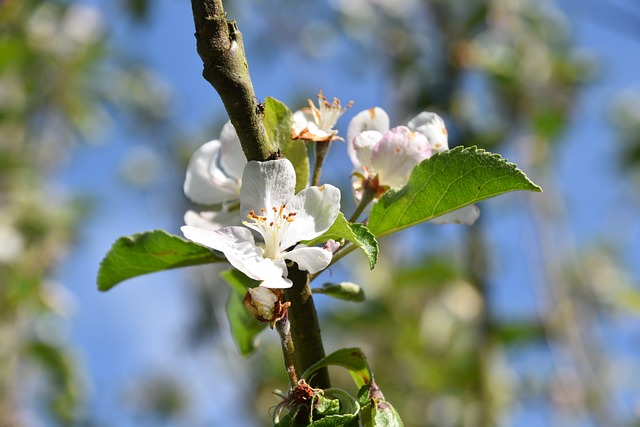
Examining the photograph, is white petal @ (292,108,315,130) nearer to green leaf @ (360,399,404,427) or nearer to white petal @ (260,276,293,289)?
white petal @ (260,276,293,289)

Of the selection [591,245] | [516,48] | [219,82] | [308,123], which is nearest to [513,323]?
[516,48]

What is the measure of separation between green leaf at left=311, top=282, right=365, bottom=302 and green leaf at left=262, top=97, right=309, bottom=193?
12cm

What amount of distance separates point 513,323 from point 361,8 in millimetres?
2420

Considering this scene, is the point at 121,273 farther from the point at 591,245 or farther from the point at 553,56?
the point at 591,245

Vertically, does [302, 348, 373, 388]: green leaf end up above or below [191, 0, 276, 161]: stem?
below

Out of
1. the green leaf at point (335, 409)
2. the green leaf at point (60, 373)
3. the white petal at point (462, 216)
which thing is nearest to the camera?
the green leaf at point (335, 409)

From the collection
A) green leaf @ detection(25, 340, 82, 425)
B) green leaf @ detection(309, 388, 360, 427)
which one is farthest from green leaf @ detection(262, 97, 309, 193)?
green leaf @ detection(25, 340, 82, 425)

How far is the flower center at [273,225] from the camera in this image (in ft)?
2.52

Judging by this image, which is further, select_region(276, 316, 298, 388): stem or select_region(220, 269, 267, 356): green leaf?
select_region(220, 269, 267, 356): green leaf

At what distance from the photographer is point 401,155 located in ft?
2.73

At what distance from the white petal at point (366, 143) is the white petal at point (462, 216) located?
104 millimetres

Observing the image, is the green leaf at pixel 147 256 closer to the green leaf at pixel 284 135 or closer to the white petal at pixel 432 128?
the green leaf at pixel 284 135

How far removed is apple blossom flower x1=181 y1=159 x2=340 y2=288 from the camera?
0.70m

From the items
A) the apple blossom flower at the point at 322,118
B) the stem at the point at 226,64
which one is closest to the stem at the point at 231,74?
the stem at the point at 226,64
